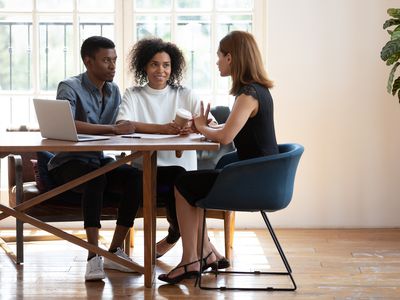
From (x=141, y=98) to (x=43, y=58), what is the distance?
1.66 meters

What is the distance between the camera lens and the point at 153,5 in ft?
21.1

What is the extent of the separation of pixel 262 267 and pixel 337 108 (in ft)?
5.62

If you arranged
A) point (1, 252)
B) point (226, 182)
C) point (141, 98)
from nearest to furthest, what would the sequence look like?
point (226, 182)
point (141, 98)
point (1, 252)

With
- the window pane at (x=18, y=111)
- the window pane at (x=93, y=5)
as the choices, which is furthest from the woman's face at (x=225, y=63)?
the window pane at (x=18, y=111)

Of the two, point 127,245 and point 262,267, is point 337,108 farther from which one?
point 127,245

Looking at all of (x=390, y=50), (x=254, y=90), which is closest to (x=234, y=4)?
(x=390, y=50)

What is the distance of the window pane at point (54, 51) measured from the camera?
6484mm

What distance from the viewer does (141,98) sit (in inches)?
202

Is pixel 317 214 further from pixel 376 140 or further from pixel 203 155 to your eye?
pixel 203 155

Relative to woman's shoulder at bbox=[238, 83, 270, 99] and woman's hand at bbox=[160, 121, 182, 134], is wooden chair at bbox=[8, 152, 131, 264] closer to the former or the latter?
woman's hand at bbox=[160, 121, 182, 134]

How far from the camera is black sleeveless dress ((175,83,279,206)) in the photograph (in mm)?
4547

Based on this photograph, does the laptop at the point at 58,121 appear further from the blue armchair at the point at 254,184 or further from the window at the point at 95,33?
the window at the point at 95,33

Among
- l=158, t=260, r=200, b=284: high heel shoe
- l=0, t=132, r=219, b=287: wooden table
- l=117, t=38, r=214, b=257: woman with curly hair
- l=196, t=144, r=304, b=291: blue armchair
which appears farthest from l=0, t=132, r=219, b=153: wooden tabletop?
l=158, t=260, r=200, b=284: high heel shoe

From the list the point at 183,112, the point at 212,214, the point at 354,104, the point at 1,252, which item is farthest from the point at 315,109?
the point at 1,252
